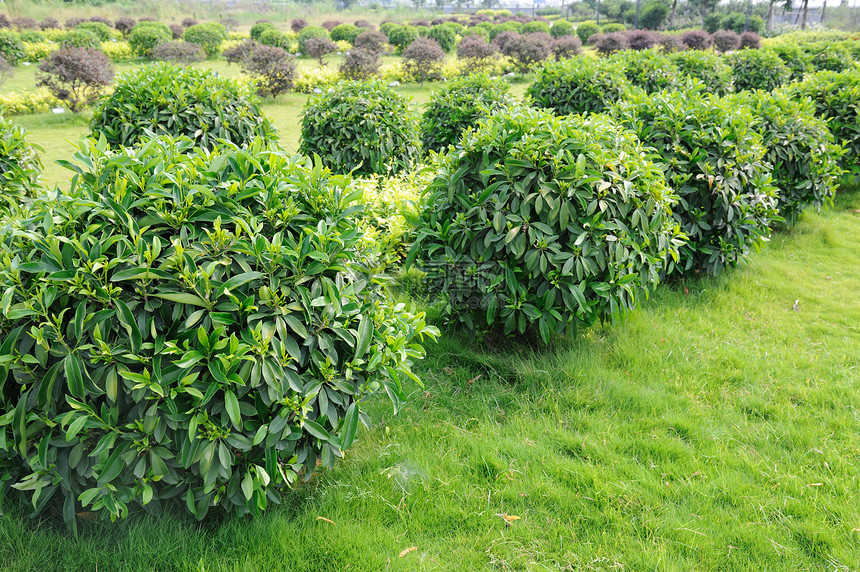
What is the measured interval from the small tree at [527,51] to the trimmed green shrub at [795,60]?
689 cm

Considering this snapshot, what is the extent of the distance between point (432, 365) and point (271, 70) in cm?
1092

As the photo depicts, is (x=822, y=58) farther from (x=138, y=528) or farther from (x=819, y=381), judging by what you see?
(x=138, y=528)

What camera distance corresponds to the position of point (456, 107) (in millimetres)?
5746

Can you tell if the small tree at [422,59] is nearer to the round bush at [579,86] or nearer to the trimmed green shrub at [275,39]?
the trimmed green shrub at [275,39]

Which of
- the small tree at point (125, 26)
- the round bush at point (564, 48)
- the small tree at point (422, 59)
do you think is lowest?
the small tree at point (422, 59)

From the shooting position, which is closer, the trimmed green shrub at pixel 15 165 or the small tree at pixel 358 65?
the trimmed green shrub at pixel 15 165

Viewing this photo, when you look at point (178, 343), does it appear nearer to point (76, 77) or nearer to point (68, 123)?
point (68, 123)

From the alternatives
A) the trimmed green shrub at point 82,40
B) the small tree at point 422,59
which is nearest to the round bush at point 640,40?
the small tree at point 422,59

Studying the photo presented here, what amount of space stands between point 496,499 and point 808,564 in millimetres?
1158

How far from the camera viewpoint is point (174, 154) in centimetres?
232

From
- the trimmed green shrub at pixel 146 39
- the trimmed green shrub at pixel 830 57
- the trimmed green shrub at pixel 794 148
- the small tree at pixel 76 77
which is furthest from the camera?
the trimmed green shrub at pixel 146 39

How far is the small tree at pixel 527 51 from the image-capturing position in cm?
1644

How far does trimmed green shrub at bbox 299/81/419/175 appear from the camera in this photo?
5.39 meters

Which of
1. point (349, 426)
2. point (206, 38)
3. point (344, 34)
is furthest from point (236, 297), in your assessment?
point (344, 34)
